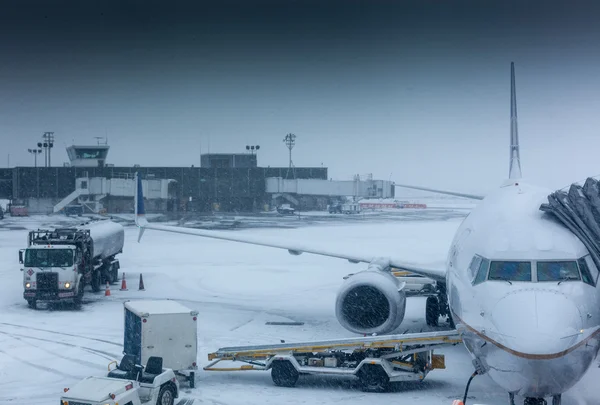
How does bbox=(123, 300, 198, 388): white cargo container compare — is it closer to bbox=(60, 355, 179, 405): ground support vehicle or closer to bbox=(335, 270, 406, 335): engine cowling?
bbox=(60, 355, 179, 405): ground support vehicle

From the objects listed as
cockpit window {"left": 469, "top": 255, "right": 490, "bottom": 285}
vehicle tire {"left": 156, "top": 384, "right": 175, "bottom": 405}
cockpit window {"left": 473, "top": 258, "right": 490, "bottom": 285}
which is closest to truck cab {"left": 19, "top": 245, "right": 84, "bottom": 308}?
vehicle tire {"left": 156, "top": 384, "right": 175, "bottom": 405}

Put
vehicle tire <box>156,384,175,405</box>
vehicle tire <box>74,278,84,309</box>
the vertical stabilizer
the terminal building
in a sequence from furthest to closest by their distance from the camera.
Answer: the terminal building, vehicle tire <box>74,278,84,309</box>, the vertical stabilizer, vehicle tire <box>156,384,175,405</box>

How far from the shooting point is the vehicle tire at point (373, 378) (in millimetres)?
14125

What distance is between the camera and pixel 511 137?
21.9 meters

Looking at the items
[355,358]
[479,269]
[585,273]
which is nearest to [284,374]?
[355,358]

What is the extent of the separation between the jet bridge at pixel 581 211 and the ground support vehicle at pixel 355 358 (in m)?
3.64

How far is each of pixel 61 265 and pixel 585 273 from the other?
60.8 feet

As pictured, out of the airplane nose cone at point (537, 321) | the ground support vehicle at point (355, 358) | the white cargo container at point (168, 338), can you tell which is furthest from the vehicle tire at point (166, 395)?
the airplane nose cone at point (537, 321)

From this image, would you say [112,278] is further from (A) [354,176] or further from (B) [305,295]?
(A) [354,176]

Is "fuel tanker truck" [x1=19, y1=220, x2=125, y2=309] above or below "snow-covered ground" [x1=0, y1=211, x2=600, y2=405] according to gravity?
above

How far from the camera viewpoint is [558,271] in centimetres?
1041

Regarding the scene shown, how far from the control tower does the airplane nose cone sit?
295 ft

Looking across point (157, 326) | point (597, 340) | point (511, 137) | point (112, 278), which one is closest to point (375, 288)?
point (157, 326)

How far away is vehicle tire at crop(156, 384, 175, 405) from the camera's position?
40.7 feet
